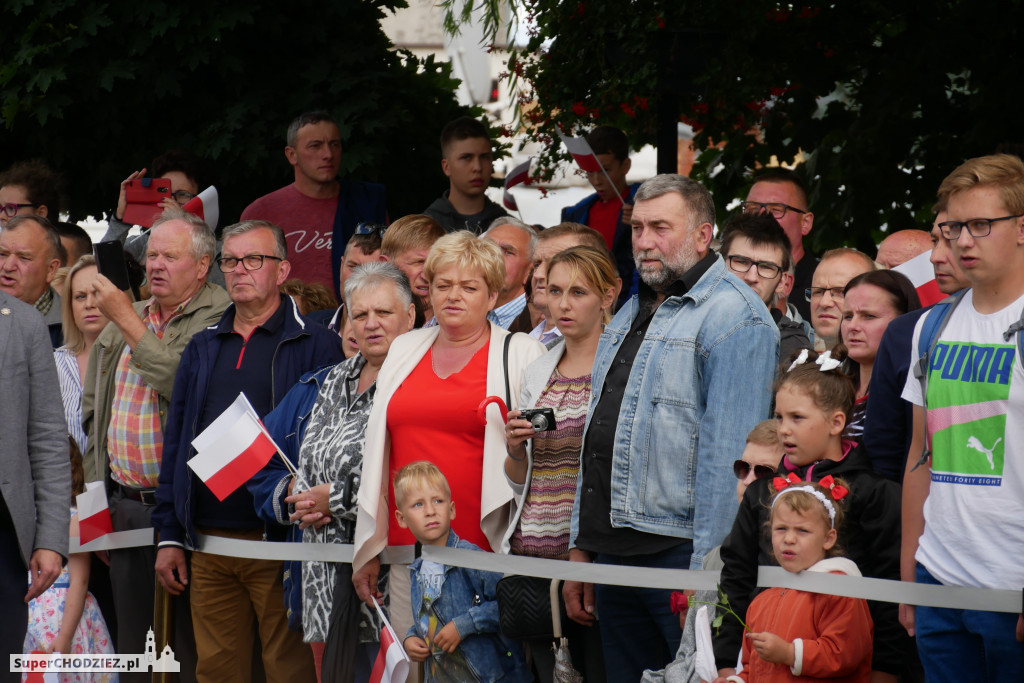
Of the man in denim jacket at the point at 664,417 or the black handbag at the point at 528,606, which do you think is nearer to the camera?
the man in denim jacket at the point at 664,417

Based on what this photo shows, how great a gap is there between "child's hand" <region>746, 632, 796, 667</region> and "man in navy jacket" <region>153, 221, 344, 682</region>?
2.76m

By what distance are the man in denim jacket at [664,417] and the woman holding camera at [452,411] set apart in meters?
0.51

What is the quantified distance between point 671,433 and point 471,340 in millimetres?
Result: 1165

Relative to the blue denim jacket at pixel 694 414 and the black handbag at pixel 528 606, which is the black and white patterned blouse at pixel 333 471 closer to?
the black handbag at pixel 528 606

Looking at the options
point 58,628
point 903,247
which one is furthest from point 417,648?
point 903,247

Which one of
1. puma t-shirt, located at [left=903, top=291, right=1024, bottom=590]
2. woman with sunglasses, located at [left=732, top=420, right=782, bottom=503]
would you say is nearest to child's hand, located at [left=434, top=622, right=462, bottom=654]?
woman with sunglasses, located at [left=732, top=420, right=782, bottom=503]

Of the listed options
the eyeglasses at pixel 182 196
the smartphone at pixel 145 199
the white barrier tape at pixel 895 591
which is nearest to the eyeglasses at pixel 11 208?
the smartphone at pixel 145 199

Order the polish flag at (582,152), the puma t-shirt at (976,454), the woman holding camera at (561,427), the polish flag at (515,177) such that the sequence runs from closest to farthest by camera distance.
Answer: the puma t-shirt at (976,454), the woman holding camera at (561,427), the polish flag at (582,152), the polish flag at (515,177)

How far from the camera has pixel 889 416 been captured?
4605 mm

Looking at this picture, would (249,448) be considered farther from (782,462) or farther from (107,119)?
(107,119)

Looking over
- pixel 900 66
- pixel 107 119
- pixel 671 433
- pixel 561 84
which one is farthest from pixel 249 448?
pixel 900 66

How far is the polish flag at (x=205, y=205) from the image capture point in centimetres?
757

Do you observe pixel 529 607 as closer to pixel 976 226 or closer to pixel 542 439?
pixel 542 439

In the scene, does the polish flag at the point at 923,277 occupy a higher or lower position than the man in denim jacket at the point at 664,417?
higher
